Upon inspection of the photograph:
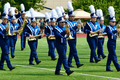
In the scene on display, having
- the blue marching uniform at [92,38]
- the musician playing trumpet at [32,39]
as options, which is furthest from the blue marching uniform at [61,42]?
the blue marching uniform at [92,38]

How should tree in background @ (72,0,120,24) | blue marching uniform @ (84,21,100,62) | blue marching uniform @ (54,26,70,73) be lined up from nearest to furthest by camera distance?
blue marching uniform @ (54,26,70,73)
blue marching uniform @ (84,21,100,62)
tree in background @ (72,0,120,24)

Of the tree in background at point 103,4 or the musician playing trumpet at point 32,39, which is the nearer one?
the musician playing trumpet at point 32,39

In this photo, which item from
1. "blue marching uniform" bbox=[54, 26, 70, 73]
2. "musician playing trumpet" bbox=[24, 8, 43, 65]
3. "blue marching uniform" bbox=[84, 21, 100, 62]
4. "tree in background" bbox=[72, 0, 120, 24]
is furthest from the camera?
"tree in background" bbox=[72, 0, 120, 24]

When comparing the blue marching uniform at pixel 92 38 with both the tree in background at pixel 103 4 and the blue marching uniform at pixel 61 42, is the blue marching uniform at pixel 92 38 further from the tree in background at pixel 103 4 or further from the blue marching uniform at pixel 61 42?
the tree in background at pixel 103 4

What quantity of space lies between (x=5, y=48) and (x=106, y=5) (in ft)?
123

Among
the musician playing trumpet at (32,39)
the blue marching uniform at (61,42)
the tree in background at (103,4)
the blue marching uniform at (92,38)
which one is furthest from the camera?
the tree in background at (103,4)

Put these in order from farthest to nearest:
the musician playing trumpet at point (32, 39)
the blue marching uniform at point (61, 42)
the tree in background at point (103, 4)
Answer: the tree in background at point (103, 4) → the musician playing trumpet at point (32, 39) → the blue marching uniform at point (61, 42)

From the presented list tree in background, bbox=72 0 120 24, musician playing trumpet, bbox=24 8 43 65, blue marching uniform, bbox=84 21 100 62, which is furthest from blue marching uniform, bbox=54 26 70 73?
tree in background, bbox=72 0 120 24

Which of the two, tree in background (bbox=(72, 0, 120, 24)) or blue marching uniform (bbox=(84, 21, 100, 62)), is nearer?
blue marching uniform (bbox=(84, 21, 100, 62))

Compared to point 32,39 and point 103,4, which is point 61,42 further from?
point 103,4

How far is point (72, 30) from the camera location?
13.2 meters

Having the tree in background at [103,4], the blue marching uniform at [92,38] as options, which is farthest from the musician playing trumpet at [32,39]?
the tree in background at [103,4]

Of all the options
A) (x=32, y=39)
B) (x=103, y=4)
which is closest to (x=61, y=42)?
(x=32, y=39)

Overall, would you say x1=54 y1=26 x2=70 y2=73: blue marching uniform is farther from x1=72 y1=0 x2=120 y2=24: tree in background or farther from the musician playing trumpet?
x1=72 y1=0 x2=120 y2=24: tree in background
